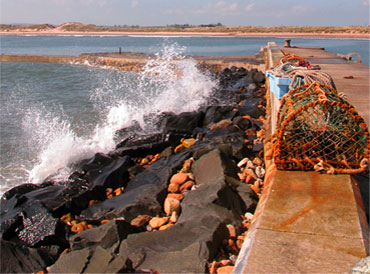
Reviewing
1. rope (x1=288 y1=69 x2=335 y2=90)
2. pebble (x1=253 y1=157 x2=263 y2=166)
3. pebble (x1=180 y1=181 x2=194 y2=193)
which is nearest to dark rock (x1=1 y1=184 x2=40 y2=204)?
pebble (x1=180 y1=181 x2=194 y2=193)

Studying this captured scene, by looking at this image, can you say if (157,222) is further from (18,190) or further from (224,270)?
(18,190)

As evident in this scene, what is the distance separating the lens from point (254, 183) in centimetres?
505

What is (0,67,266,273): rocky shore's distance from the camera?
3.28 meters

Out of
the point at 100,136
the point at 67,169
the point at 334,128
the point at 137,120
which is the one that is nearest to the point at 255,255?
the point at 334,128

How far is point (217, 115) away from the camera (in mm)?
8711

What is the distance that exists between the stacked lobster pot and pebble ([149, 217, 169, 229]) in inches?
57.2

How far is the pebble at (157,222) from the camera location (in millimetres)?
4266

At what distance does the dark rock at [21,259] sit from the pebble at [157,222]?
1085mm

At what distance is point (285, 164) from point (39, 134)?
7401 millimetres

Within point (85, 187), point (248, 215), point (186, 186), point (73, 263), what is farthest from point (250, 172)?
point (73, 263)

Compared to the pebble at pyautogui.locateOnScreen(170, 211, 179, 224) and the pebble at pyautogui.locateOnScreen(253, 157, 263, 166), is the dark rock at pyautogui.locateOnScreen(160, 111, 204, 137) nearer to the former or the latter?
the pebble at pyautogui.locateOnScreen(253, 157, 263, 166)

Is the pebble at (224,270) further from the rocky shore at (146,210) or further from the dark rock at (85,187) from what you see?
the dark rock at (85,187)

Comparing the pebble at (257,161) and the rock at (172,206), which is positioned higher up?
the pebble at (257,161)

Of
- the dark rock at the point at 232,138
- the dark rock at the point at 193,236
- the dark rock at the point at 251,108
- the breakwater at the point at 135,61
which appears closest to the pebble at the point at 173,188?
the dark rock at the point at 193,236
